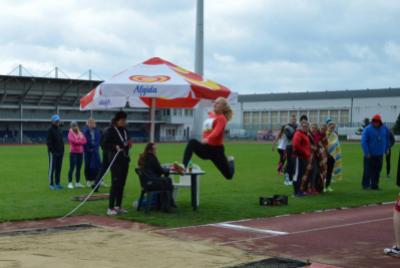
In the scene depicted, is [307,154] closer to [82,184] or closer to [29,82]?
[82,184]

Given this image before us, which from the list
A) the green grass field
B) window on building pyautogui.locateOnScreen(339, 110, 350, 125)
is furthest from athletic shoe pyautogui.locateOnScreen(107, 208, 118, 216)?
window on building pyautogui.locateOnScreen(339, 110, 350, 125)

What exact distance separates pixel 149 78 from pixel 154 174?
183cm

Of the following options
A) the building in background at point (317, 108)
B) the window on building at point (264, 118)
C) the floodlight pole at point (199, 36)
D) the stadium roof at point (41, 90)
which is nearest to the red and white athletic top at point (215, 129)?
the floodlight pole at point (199, 36)

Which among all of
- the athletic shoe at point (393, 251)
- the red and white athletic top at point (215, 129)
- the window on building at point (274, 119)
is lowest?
the athletic shoe at point (393, 251)

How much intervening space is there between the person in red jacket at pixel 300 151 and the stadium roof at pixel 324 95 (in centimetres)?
8148

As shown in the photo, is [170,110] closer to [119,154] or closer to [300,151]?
[300,151]

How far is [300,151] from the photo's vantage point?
46.3ft

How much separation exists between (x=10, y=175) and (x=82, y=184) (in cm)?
440

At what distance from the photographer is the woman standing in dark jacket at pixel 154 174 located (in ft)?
36.1

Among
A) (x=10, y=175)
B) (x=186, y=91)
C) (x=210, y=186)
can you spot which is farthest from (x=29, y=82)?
(x=186, y=91)

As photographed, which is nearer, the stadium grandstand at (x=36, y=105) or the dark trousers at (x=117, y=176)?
the dark trousers at (x=117, y=176)

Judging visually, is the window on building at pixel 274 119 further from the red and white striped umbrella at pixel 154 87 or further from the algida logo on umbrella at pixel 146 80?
the algida logo on umbrella at pixel 146 80

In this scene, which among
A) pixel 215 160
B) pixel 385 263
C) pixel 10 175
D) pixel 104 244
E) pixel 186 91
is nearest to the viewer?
pixel 385 263

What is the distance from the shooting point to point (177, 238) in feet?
28.9
